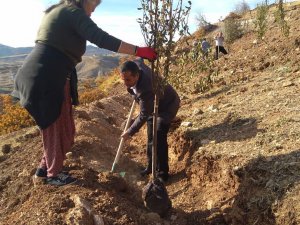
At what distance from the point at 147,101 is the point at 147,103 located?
24mm

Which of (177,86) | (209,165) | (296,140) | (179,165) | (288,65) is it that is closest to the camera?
(296,140)

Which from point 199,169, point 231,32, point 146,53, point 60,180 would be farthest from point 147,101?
point 231,32

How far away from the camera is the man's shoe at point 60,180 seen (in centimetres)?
362

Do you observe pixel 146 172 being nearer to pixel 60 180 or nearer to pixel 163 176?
pixel 163 176

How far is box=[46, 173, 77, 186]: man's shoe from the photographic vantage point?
142 inches

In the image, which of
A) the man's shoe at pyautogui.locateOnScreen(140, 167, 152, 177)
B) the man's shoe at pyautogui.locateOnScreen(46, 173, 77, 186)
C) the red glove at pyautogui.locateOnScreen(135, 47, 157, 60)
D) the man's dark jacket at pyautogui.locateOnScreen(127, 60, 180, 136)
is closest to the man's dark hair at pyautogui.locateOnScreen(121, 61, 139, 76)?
the man's dark jacket at pyautogui.locateOnScreen(127, 60, 180, 136)

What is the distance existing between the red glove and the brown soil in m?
A: 1.23

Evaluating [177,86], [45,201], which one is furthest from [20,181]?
[177,86]

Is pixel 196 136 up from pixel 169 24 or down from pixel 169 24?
down

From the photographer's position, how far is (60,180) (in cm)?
364

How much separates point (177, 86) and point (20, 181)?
488cm

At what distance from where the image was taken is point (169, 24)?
3.33 m

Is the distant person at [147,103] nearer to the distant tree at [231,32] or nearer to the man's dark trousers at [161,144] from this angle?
the man's dark trousers at [161,144]

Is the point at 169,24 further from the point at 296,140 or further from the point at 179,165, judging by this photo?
the point at 179,165
